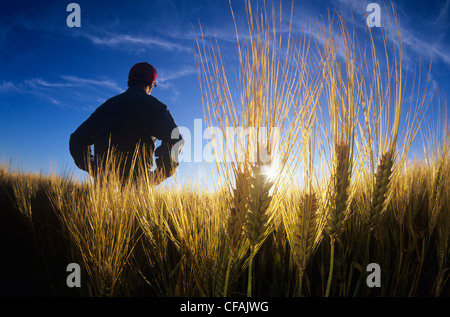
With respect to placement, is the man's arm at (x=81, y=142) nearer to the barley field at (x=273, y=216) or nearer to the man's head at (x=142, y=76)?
the man's head at (x=142, y=76)

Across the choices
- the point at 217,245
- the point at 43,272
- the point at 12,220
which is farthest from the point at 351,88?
the point at 12,220

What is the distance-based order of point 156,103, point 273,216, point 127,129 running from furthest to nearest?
1. point 156,103
2. point 127,129
3. point 273,216

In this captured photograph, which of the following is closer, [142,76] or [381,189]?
[381,189]

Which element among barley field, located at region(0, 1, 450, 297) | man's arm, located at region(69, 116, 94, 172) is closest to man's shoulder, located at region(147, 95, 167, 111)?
man's arm, located at region(69, 116, 94, 172)

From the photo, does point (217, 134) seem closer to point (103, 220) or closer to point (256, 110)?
point (256, 110)

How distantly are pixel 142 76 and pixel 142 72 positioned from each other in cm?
5

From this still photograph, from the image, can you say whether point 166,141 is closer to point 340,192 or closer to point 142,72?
point 142,72

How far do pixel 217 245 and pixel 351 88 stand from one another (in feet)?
2.37

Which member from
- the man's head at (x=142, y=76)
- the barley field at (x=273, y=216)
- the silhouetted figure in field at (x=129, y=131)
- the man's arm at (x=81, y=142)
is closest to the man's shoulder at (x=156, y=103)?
the silhouetted figure in field at (x=129, y=131)

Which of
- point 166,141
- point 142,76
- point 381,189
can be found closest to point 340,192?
point 381,189

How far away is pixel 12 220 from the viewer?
1861 millimetres

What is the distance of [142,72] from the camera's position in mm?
2852

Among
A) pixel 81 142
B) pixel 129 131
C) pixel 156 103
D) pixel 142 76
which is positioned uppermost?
pixel 142 76

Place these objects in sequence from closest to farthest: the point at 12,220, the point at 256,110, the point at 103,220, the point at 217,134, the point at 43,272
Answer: the point at 256,110 < the point at 217,134 < the point at 103,220 < the point at 43,272 < the point at 12,220
